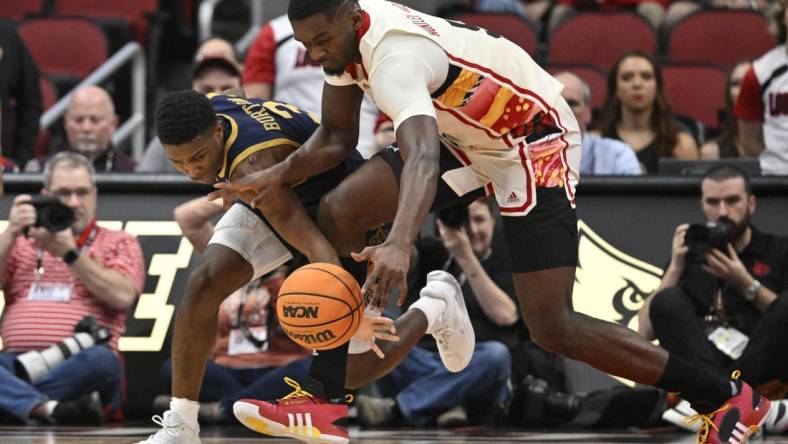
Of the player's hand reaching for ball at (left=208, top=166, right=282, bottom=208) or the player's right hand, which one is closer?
the player's hand reaching for ball at (left=208, top=166, right=282, bottom=208)

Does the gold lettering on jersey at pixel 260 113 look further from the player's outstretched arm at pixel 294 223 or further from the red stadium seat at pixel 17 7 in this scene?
the red stadium seat at pixel 17 7

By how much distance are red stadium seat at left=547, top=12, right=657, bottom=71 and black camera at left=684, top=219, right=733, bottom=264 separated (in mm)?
3754

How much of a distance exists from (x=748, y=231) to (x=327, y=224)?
292 centimetres

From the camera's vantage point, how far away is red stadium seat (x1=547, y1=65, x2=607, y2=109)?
9484 mm

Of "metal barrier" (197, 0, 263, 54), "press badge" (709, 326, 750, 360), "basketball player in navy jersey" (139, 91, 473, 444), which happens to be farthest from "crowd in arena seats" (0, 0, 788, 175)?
"basketball player in navy jersey" (139, 91, 473, 444)

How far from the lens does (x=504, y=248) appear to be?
24.6 feet

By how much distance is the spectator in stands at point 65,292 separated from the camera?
6.90 m

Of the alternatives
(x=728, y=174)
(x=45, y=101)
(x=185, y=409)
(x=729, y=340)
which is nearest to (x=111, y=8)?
(x=45, y=101)

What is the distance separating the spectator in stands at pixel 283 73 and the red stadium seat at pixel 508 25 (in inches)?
82.7

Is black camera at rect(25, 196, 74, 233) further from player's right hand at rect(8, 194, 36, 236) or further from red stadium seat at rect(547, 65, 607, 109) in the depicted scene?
red stadium seat at rect(547, 65, 607, 109)

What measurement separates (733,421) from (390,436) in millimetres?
1736

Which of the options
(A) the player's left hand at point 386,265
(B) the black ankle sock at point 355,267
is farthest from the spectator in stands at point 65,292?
(A) the player's left hand at point 386,265

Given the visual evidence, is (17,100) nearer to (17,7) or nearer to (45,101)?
(45,101)

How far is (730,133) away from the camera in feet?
28.3
